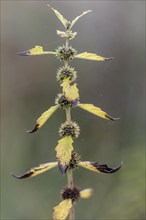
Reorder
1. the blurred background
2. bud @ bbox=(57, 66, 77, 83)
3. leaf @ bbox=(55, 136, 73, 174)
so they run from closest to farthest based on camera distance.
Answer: leaf @ bbox=(55, 136, 73, 174), bud @ bbox=(57, 66, 77, 83), the blurred background

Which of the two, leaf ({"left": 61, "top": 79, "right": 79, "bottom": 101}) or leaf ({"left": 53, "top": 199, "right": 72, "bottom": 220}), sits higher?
leaf ({"left": 61, "top": 79, "right": 79, "bottom": 101})

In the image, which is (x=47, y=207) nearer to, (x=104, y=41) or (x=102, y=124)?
(x=102, y=124)

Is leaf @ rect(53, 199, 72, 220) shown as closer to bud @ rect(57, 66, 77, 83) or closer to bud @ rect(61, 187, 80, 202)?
bud @ rect(61, 187, 80, 202)

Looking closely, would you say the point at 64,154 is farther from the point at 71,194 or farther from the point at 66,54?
the point at 66,54

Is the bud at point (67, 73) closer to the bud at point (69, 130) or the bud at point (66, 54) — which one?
the bud at point (66, 54)

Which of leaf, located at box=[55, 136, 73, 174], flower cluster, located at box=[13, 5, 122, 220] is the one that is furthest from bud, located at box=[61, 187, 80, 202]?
leaf, located at box=[55, 136, 73, 174]

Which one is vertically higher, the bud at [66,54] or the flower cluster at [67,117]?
the bud at [66,54]

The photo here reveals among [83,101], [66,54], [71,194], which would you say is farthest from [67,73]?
[83,101]

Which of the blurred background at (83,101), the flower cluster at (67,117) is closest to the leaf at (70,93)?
the flower cluster at (67,117)
